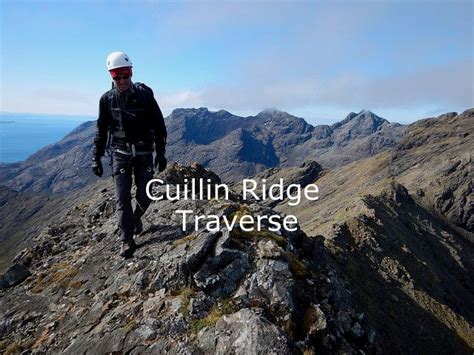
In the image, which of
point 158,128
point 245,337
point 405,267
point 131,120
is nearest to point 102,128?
point 131,120

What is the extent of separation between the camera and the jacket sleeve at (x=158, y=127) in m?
14.0

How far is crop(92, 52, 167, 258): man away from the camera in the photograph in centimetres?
1359

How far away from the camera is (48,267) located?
1627 cm

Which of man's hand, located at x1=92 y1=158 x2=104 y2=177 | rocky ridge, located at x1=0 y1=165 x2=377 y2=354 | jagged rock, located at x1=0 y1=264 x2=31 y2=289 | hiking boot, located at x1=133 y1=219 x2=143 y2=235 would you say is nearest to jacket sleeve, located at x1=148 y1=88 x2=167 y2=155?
man's hand, located at x1=92 y1=158 x2=104 y2=177

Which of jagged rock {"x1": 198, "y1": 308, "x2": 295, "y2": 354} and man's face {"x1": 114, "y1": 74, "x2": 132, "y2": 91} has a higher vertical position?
man's face {"x1": 114, "y1": 74, "x2": 132, "y2": 91}

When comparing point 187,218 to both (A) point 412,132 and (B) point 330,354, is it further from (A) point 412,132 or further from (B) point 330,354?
(A) point 412,132

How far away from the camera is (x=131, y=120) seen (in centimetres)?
1385

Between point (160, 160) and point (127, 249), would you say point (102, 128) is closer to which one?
point (160, 160)

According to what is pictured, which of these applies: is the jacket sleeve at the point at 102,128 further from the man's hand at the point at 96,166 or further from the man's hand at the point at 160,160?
the man's hand at the point at 160,160

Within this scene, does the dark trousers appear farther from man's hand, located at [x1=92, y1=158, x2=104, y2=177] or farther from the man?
man's hand, located at [x1=92, y1=158, x2=104, y2=177]

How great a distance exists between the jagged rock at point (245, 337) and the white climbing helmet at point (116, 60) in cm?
796

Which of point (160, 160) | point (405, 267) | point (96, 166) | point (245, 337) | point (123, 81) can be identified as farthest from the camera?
point (405, 267)

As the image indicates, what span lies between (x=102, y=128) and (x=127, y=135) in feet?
3.32

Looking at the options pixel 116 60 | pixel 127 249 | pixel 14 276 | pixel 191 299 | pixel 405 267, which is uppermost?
pixel 116 60
